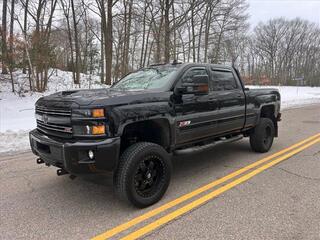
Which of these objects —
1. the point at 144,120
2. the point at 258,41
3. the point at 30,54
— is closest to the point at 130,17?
the point at 30,54

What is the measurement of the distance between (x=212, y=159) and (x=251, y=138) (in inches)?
44.0

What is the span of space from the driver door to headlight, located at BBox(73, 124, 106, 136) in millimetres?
1286

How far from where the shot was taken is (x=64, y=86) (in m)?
18.6

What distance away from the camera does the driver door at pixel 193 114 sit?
4.54 metres

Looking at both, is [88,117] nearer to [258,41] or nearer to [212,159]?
[212,159]

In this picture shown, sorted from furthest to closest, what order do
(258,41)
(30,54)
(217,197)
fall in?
(258,41)
(30,54)
(217,197)

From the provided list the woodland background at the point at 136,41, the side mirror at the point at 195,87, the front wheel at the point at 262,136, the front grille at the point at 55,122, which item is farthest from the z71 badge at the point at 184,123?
the woodland background at the point at 136,41

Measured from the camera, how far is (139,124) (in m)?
4.18

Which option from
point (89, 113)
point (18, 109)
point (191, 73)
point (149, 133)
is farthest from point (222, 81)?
point (18, 109)

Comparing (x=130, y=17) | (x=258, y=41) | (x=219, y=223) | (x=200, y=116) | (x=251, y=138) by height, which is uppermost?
(x=258, y=41)

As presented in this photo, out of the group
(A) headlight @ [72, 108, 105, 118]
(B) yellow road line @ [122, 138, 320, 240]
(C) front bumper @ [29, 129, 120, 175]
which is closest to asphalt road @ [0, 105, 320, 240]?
(B) yellow road line @ [122, 138, 320, 240]

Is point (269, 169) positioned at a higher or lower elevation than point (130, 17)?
lower

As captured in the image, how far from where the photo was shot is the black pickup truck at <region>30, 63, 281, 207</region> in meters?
3.57

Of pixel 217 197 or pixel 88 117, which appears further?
pixel 217 197
